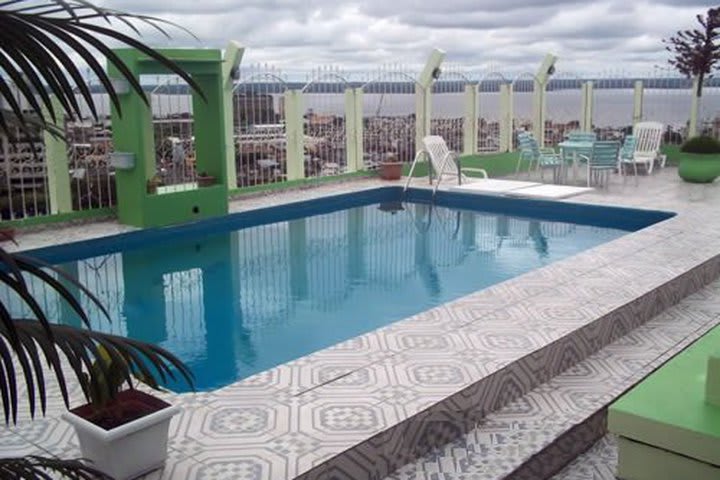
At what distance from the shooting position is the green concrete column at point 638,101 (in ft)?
45.5

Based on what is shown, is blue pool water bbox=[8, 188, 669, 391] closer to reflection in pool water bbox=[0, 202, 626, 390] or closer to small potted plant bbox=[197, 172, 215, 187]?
reflection in pool water bbox=[0, 202, 626, 390]

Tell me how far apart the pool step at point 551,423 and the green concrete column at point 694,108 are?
9.85 meters

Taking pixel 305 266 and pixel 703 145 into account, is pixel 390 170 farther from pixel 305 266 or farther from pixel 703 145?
pixel 703 145

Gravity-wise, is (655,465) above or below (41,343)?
below

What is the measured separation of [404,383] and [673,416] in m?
1.18

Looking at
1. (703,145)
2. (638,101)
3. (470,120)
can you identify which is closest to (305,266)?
(470,120)

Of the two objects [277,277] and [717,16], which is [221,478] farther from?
[717,16]

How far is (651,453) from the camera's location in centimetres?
289

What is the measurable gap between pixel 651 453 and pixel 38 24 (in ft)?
8.75

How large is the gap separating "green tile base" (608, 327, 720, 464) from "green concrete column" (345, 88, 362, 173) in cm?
826

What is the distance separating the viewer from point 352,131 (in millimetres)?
11109

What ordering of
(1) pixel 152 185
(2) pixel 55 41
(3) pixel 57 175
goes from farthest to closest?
(1) pixel 152 185
(3) pixel 57 175
(2) pixel 55 41

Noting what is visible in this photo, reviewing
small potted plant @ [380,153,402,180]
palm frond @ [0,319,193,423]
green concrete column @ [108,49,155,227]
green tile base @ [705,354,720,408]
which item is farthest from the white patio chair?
palm frond @ [0,319,193,423]

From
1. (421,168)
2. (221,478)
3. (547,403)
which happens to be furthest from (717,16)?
(221,478)
